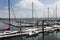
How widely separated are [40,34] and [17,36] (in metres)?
9.43

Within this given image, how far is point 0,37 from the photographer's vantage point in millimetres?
31953

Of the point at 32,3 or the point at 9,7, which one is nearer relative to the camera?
the point at 9,7

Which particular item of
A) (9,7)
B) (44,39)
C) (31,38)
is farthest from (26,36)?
(9,7)

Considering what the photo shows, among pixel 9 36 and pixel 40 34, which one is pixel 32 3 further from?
pixel 9 36

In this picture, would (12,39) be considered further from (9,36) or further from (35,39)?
(35,39)

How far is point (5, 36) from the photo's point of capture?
33.0m

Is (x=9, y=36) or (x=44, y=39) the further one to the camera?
(x=44, y=39)

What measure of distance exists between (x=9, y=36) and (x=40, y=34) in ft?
38.8

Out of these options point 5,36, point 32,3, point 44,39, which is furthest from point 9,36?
point 32,3

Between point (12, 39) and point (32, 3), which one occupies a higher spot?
point (32, 3)

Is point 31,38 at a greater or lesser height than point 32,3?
lesser

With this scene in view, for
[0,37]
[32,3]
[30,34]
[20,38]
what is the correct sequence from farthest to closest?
[32,3] → [30,34] → [20,38] → [0,37]

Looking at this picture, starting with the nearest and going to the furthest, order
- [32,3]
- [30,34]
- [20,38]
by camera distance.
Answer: [20,38], [30,34], [32,3]

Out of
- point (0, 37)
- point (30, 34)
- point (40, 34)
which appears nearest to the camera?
point (0, 37)
